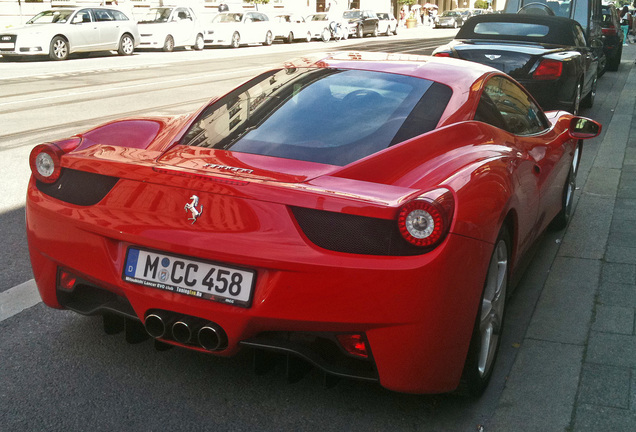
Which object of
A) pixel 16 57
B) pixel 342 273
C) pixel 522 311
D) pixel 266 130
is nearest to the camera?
pixel 342 273

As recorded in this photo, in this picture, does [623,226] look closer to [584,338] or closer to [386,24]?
[584,338]

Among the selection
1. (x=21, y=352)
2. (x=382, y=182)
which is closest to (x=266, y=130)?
(x=382, y=182)

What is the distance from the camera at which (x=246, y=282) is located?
2.70 metres

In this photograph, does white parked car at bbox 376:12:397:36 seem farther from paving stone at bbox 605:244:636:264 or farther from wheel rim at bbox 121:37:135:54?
paving stone at bbox 605:244:636:264

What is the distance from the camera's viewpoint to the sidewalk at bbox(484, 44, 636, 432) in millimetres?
3068

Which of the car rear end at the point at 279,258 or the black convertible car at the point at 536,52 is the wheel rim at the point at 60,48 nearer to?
the black convertible car at the point at 536,52

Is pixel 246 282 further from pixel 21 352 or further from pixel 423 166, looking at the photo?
pixel 21 352

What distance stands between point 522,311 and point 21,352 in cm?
250

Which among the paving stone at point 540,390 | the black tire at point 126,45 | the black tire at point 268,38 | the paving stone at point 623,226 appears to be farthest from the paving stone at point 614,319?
the black tire at point 268,38

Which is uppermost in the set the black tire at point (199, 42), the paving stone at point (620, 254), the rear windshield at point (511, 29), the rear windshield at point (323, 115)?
the rear windshield at point (323, 115)

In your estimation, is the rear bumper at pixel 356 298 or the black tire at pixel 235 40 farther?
the black tire at pixel 235 40

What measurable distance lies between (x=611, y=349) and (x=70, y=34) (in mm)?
20485

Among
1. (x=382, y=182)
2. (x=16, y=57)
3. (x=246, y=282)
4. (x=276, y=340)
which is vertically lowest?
(x=16, y=57)

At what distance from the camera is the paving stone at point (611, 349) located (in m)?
3.56
